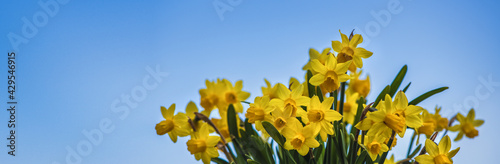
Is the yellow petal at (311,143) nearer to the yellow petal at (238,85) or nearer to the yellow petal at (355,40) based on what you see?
the yellow petal at (355,40)

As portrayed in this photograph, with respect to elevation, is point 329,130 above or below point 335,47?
below

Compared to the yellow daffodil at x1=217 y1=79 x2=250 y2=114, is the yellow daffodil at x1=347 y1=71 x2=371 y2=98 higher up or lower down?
lower down

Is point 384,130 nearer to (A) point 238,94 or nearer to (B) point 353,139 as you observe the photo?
(B) point 353,139

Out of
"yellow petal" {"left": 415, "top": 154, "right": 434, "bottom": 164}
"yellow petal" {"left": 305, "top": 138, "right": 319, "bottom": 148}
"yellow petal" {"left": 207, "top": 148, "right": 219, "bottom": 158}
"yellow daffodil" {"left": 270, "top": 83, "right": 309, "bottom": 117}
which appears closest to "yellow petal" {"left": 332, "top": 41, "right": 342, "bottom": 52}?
"yellow daffodil" {"left": 270, "top": 83, "right": 309, "bottom": 117}

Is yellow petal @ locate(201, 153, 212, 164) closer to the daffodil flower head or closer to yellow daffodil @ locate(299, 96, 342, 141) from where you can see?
yellow daffodil @ locate(299, 96, 342, 141)

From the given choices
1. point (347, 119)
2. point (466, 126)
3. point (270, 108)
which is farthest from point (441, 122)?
point (270, 108)

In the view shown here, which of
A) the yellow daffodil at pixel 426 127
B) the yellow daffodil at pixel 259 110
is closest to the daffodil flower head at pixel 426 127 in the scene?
the yellow daffodil at pixel 426 127
